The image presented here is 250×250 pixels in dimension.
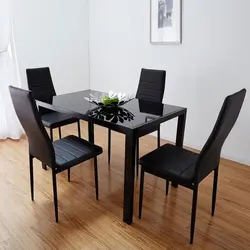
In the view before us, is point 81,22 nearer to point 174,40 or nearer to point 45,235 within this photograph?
point 174,40

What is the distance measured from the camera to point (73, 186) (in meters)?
2.38

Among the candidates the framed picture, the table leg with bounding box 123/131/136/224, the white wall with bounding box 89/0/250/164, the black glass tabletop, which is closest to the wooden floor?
the table leg with bounding box 123/131/136/224

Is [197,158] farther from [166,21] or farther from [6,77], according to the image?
[6,77]

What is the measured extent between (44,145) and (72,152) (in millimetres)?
265

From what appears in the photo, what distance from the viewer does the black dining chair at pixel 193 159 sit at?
147 centimetres

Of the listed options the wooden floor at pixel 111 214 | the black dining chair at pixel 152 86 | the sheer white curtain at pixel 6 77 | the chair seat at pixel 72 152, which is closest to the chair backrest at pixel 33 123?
the chair seat at pixel 72 152

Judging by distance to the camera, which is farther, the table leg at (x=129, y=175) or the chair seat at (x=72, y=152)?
the chair seat at (x=72, y=152)

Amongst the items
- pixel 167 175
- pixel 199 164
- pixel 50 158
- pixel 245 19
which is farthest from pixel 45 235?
pixel 245 19

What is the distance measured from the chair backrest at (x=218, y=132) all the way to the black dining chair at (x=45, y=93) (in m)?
1.50

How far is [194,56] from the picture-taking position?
2896 mm

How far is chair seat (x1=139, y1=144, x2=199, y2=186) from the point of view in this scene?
1.68 metres

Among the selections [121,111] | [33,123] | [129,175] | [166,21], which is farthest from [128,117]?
[166,21]

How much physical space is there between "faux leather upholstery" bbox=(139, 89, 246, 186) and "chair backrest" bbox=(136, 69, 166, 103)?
823mm

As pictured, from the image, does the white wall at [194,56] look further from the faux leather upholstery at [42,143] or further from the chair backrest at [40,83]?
the faux leather upholstery at [42,143]
